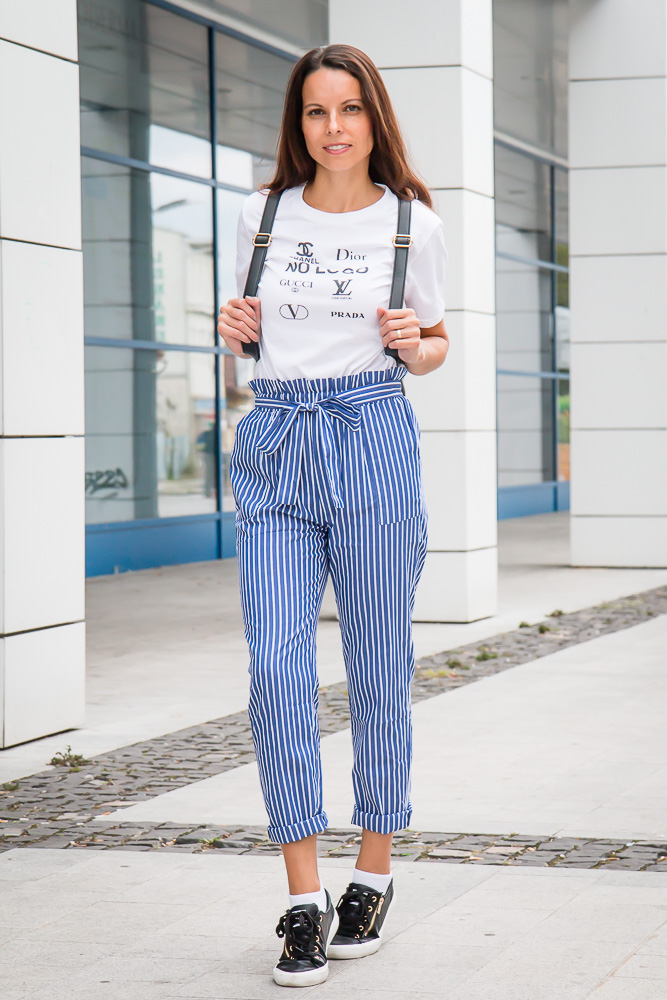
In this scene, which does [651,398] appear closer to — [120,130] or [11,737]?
[120,130]

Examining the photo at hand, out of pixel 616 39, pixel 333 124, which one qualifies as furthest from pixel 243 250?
pixel 616 39

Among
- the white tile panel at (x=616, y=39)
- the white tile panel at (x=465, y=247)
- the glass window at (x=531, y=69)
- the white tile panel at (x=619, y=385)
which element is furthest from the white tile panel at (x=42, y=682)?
the glass window at (x=531, y=69)

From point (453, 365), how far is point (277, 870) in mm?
5844

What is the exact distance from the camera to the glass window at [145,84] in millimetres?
13758

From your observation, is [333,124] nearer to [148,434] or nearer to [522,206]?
[148,434]

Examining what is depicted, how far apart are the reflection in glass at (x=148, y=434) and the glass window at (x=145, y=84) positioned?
1.90 m

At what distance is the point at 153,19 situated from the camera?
567 inches

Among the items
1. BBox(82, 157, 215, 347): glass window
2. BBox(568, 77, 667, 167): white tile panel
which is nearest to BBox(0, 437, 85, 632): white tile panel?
BBox(82, 157, 215, 347): glass window

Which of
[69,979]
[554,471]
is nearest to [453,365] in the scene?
[69,979]

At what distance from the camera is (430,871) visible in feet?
14.0

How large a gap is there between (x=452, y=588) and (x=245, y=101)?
799 cm

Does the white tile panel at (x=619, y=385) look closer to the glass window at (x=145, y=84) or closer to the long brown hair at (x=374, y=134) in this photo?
the glass window at (x=145, y=84)

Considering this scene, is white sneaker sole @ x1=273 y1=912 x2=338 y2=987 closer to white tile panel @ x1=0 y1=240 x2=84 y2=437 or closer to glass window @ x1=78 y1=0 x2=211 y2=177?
white tile panel @ x1=0 y1=240 x2=84 y2=437

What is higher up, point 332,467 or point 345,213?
point 345,213
